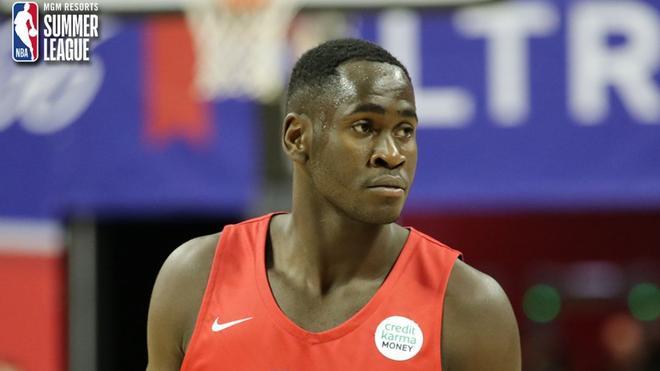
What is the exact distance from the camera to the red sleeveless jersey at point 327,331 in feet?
10.5

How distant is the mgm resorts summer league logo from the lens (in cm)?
478

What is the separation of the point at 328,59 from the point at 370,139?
29 cm

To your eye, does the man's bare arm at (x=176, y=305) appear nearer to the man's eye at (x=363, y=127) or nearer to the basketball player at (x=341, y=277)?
the basketball player at (x=341, y=277)

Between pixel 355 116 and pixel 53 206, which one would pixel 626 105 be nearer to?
pixel 53 206

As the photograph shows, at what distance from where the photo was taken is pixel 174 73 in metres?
7.95

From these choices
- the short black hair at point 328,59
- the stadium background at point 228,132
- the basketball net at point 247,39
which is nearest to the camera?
the short black hair at point 328,59

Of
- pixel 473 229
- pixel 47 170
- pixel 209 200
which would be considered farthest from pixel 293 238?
pixel 473 229

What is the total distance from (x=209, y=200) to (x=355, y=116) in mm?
4784

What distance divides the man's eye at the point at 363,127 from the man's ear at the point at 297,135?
0.55 ft

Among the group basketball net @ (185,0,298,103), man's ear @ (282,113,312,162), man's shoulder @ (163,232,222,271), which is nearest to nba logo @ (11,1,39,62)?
man's shoulder @ (163,232,222,271)

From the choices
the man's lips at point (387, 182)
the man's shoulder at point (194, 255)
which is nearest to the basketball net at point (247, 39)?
the man's shoulder at point (194, 255)

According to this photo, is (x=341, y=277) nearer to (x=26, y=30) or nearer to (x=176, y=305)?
(x=176, y=305)

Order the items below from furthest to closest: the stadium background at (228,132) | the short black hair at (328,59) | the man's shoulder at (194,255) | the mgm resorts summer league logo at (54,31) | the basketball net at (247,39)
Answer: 1. the stadium background at (228,132)
2. the basketball net at (247,39)
3. the mgm resorts summer league logo at (54,31)
4. the man's shoulder at (194,255)
5. the short black hair at (328,59)

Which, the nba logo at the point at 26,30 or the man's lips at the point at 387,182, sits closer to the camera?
the man's lips at the point at 387,182
